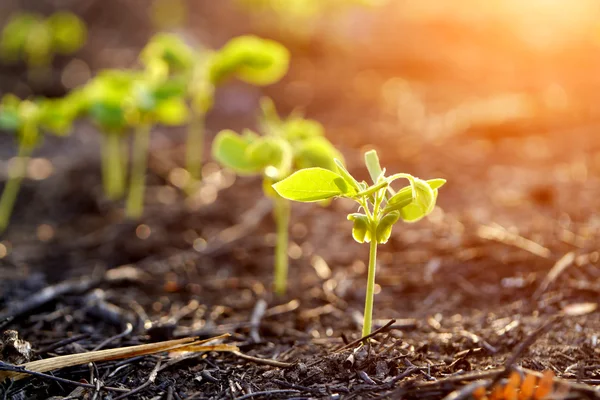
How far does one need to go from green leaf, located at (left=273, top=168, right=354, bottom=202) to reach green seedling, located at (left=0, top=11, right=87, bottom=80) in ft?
18.9

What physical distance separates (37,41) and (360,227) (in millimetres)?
5854

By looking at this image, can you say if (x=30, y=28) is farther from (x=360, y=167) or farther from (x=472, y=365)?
(x=472, y=365)

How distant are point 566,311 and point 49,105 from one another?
2.58m

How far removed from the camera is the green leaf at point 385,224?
1544mm

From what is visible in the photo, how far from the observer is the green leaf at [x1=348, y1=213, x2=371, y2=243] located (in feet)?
5.11

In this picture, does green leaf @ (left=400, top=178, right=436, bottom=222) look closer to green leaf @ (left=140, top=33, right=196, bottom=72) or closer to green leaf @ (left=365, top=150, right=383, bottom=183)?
green leaf @ (left=365, top=150, right=383, bottom=183)

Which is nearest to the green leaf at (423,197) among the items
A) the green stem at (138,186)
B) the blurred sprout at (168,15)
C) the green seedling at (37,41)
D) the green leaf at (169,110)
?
the green leaf at (169,110)

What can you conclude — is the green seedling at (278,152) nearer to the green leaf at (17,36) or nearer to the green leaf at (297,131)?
the green leaf at (297,131)

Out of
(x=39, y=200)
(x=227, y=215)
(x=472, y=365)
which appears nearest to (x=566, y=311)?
(x=472, y=365)

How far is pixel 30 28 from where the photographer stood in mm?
6570

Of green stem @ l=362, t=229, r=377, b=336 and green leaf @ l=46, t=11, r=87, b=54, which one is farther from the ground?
green leaf @ l=46, t=11, r=87, b=54

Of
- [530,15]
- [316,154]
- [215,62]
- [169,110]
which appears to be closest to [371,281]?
[316,154]

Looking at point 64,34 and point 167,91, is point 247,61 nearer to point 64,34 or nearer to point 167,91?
point 167,91

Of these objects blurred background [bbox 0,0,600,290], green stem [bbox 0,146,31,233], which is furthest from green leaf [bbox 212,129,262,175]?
green stem [bbox 0,146,31,233]
